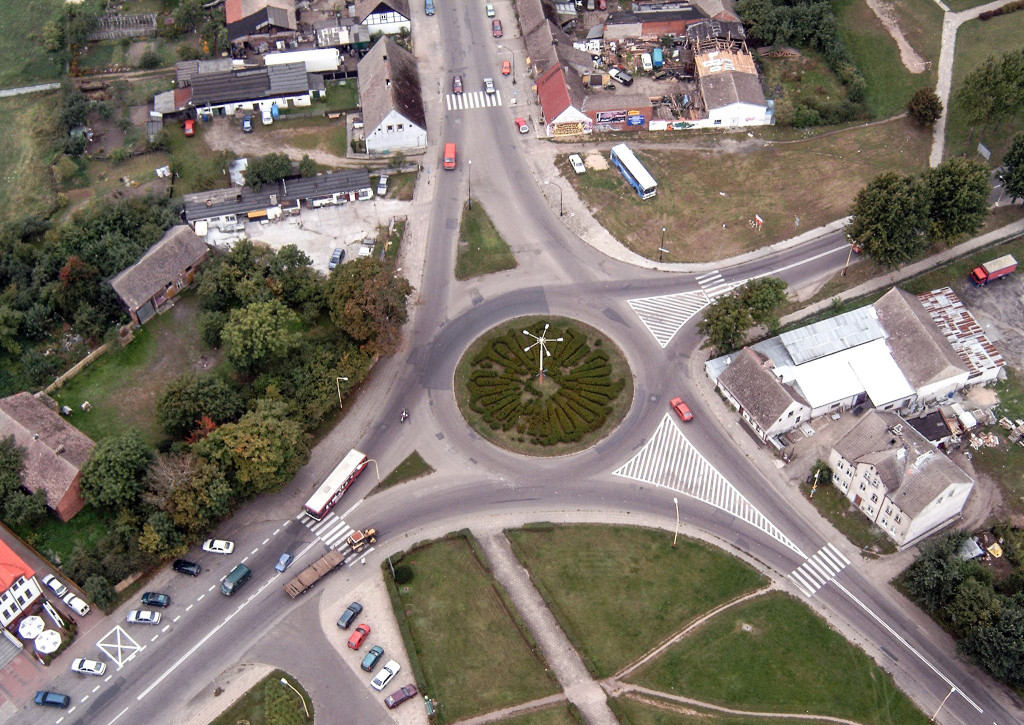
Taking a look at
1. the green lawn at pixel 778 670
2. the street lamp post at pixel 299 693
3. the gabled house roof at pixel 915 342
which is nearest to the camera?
the green lawn at pixel 778 670

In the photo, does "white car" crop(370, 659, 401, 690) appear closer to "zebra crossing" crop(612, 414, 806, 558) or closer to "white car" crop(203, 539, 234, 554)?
"white car" crop(203, 539, 234, 554)

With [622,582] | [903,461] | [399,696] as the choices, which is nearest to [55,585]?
[399,696]

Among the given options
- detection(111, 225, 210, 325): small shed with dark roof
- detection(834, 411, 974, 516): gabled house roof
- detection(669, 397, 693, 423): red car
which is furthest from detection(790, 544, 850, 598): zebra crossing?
detection(111, 225, 210, 325): small shed with dark roof

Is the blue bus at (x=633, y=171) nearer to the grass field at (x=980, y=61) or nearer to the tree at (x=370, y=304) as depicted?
the tree at (x=370, y=304)

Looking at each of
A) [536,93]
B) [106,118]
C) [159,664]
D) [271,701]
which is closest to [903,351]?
[536,93]

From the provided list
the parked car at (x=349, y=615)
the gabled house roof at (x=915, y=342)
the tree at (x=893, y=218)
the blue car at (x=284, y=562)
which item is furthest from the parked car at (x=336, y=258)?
the gabled house roof at (x=915, y=342)

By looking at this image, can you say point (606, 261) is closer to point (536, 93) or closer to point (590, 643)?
point (536, 93)
